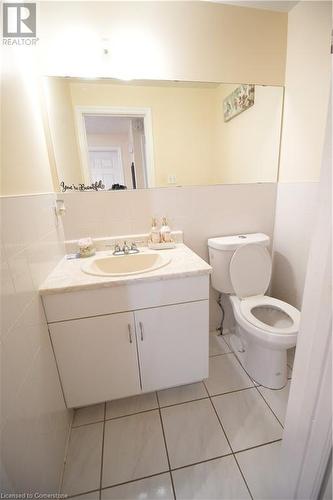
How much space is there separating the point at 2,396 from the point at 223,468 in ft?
3.29

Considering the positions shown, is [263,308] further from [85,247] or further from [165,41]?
[165,41]

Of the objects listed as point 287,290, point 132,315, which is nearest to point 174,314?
point 132,315

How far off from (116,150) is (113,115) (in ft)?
0.66

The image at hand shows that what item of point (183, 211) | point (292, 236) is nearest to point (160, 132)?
point (183, 211)

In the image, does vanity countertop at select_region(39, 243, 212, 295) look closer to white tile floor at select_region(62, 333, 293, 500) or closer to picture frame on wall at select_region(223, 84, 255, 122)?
white tile floor at select_region(62, 333, 293, 500)

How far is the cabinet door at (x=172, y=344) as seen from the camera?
1106 mm

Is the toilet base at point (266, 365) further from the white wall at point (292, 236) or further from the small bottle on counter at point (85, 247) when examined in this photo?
the small bottle on counter at point (85, 247)

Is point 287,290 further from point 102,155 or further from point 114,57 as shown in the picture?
point 114,57

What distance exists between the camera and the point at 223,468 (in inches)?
39.2

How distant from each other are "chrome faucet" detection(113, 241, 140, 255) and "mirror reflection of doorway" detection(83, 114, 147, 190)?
1.22 ft
